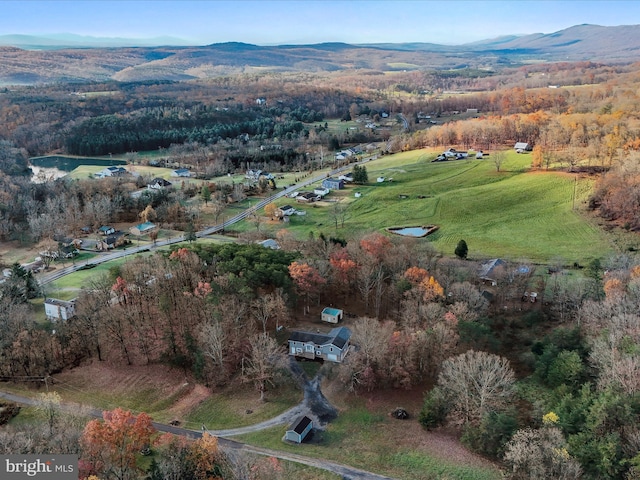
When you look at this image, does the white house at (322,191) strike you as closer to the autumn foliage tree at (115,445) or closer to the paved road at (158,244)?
the paved road at (158,244)

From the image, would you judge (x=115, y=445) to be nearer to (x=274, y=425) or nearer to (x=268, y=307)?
(x=274, y=425)

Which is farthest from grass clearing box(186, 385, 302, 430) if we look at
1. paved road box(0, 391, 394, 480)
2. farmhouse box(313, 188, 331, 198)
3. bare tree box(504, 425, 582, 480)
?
farmhouse box(313, 188, 331, 198)

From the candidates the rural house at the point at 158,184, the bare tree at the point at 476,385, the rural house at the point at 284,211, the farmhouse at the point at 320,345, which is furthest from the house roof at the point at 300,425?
the rural house at the point at 158,184

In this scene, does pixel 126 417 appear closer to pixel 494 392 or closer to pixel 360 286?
pixel 494 392

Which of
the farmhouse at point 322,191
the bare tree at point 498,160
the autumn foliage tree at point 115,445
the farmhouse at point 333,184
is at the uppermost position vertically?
the bare tree at point 498,160

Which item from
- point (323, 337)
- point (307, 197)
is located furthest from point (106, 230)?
point (323, 337)

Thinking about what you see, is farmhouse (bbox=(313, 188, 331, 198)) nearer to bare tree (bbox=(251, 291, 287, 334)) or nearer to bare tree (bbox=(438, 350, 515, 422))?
bare tree (bbox=(251, 291, 287, 334))
